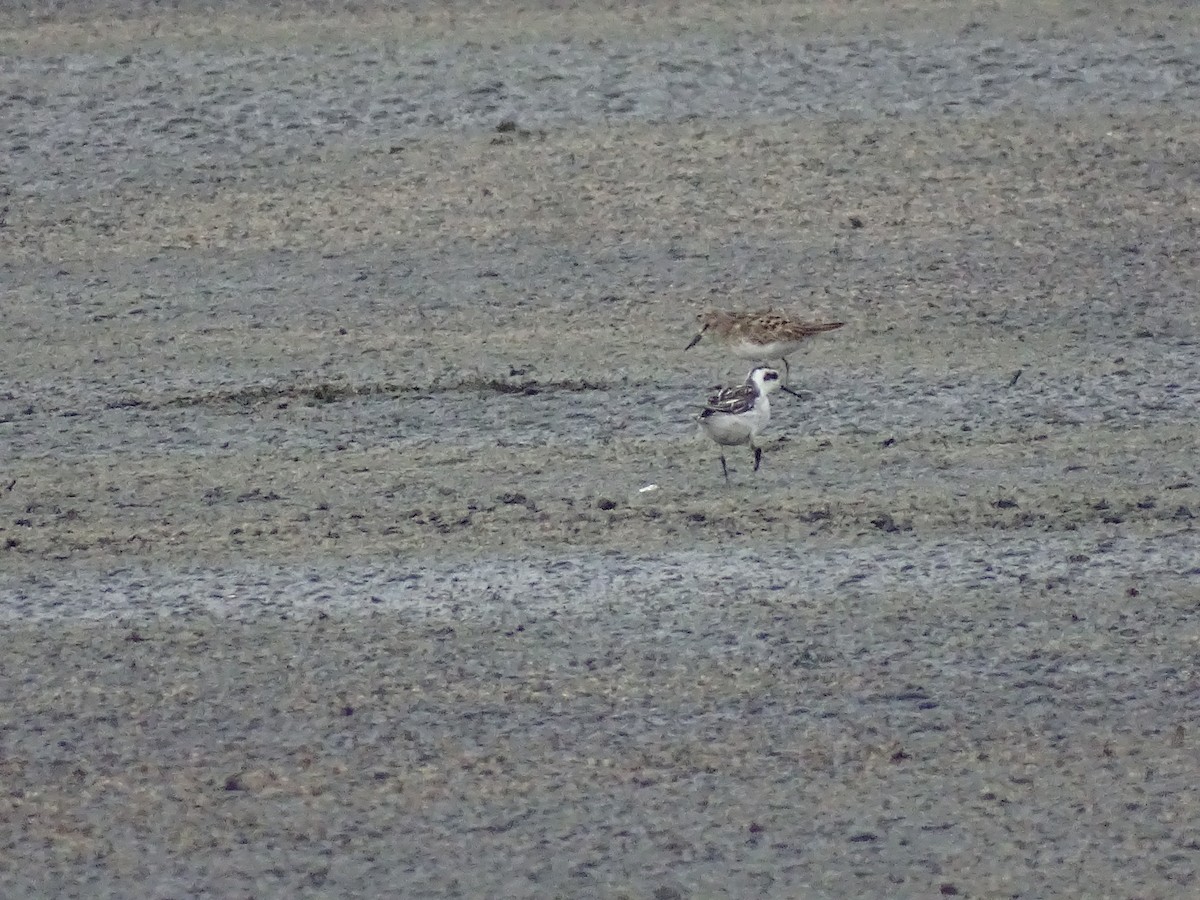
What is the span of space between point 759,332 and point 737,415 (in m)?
1.16

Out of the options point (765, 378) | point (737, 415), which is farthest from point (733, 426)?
point (765, 378)

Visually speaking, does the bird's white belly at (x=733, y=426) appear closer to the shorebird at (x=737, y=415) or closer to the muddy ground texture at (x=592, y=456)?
the shorebird at (x=737, y=415)

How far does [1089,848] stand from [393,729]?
2142 millimetres

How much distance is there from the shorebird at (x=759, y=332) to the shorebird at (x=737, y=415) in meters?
0.64

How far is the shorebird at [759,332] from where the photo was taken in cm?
A: 857

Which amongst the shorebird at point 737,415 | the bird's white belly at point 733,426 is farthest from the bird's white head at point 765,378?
the bird's white belly at point 733,426

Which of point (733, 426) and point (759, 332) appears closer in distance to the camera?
point (733, 426)

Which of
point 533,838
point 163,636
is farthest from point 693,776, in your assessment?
point 163,636

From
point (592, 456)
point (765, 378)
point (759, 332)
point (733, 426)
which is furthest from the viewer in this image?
point (759, 332)

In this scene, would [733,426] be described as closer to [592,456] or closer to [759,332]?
[592,456]

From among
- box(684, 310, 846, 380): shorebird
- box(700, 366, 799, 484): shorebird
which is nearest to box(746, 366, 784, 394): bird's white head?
box(700, 366, 799, 484): shorebird

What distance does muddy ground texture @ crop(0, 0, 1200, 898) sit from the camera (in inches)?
204

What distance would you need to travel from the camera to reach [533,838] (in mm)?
5039

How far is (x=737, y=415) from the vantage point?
7.55 m
